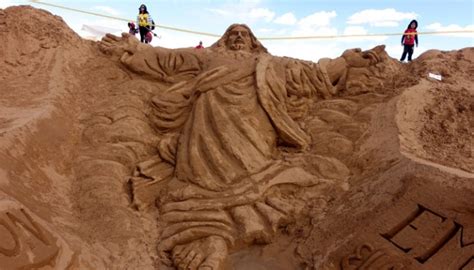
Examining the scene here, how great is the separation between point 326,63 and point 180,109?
52.1 inches

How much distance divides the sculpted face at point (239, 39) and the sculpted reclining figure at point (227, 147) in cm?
42

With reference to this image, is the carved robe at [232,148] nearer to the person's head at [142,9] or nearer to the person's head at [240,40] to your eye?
the person's head at [240,40]

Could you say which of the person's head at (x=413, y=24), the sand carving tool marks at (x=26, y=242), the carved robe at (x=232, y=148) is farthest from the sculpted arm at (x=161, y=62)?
the person's head at (x=413, y=24)

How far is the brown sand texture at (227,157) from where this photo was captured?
7.07 feet

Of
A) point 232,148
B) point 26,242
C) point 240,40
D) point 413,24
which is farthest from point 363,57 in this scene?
point 413,24

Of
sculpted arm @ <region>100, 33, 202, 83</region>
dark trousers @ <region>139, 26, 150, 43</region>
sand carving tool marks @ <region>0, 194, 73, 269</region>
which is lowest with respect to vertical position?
sand carving tool marks @ <region>0, 194, 73, 269</region>

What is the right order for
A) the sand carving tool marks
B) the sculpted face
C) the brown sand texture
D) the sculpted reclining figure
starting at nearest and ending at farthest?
1. the sand carving tool marks
2. the brown sand texture
3. the sculpted reclining figure
4. the sculpted face

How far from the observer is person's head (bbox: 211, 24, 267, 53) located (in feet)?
14.2

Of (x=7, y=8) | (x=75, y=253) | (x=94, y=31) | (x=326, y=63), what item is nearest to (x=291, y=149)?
(x=326, y=63)

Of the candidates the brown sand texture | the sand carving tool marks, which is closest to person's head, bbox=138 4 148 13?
the brown sand texture

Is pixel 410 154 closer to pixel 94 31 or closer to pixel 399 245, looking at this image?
pixel 399 245

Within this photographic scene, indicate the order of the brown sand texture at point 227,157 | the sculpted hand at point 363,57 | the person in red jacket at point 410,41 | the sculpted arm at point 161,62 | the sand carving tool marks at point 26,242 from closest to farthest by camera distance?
the sand carving tool marks at point 26,242 → the brown sand texture at point 227,157 → the sculpted hand at point 363,57 → the sculpted arm at point 161,62 → the person in red jacket at point 410,41

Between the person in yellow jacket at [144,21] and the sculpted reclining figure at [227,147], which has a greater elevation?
the person in yellow jacket at [144,21]

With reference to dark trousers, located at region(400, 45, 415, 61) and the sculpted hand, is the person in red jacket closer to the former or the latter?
dark trousers, located at region(400, 45, 415, 61)
